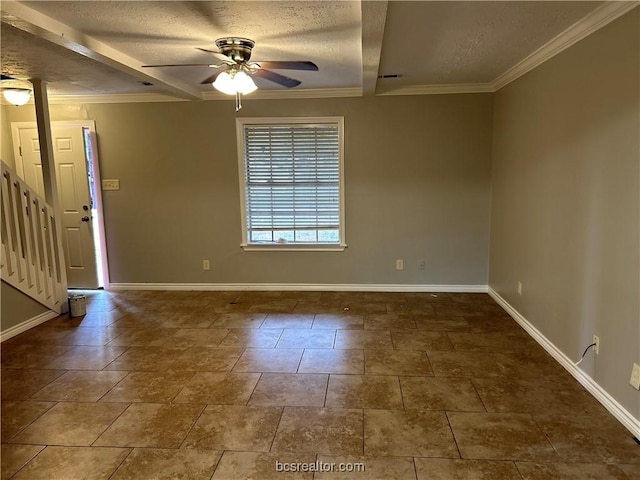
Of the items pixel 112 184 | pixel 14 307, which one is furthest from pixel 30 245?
pixel 112 184

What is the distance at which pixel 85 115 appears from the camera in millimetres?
4746

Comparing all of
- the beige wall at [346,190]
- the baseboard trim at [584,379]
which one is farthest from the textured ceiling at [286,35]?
the baseboard trim at [584,379]

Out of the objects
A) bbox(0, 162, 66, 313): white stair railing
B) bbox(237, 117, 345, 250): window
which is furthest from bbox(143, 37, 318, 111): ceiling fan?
bbox(0, 162, 66, 313): white stair railing

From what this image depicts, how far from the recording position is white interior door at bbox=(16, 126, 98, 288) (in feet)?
15.8

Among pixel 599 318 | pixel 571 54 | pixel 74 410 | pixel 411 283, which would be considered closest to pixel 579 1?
pixel 571 54

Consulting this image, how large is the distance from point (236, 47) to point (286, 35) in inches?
14.2

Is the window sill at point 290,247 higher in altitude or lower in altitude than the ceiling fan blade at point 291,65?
lower

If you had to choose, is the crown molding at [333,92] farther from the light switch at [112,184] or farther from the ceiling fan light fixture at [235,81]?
the ceiling fan light fixture at [235,81]

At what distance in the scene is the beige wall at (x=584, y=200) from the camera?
7.14 feet

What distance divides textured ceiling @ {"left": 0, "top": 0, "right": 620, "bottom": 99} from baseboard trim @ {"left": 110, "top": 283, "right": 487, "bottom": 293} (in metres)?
2.29

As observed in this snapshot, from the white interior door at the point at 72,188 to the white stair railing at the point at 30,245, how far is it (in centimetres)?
86

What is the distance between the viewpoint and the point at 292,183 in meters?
4.79

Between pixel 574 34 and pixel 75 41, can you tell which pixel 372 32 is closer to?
pixel 574 34

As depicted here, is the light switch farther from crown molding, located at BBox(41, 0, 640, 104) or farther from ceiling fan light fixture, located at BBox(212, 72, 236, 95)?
ceiling fan light fixture, located at BBox(212, 72, 236, 95)
